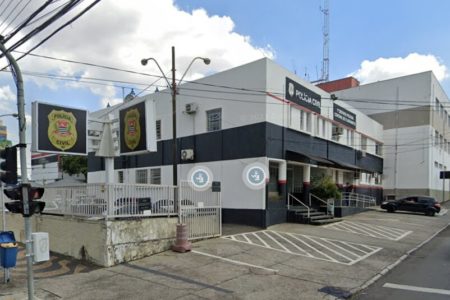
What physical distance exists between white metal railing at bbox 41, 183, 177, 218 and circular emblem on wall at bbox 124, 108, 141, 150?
247 centimetres

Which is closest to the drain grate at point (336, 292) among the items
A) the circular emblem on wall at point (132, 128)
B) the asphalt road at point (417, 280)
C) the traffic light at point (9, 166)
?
the asphalt road at point (417, 280)

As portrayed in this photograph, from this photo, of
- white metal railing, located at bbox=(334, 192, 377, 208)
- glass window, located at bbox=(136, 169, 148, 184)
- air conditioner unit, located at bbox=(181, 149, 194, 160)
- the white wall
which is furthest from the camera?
the white wall

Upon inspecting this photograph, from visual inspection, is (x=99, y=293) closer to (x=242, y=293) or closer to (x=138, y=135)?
(x=242, y=293)

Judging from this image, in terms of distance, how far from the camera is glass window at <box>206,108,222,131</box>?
21125mm

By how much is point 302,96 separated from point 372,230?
8.12 meters

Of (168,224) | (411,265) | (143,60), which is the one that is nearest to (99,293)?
(168,224)

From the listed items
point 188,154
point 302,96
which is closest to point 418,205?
point 302,96

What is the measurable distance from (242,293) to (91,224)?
575cm

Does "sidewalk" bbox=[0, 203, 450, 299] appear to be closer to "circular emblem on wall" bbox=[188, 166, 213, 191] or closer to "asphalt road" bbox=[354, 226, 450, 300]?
"asphalt road" bbox=[354, 226, 450, 300]

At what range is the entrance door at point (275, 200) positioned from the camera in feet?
60.7

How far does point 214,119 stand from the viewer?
70.6 ft

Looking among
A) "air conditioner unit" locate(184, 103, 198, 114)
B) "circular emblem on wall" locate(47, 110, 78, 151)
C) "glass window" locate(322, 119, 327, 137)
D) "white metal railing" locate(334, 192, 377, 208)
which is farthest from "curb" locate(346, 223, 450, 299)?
"air conditioner unit" locate(184, 103, 198, 114)

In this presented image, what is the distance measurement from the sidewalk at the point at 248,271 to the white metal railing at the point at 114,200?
1.57 meters

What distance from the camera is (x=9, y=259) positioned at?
9602 millimetres
